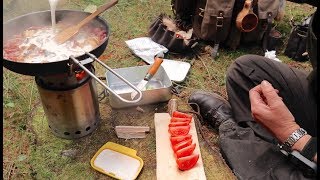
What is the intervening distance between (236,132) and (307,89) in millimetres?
740

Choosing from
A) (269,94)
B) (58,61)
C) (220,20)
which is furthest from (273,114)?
(220,20)

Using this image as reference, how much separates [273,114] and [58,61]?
1.78m

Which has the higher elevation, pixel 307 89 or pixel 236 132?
pixel 307 89

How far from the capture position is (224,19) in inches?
182

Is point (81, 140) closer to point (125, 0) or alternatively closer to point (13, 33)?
point (13, 33)

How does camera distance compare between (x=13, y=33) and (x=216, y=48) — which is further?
(x=216, y=48)

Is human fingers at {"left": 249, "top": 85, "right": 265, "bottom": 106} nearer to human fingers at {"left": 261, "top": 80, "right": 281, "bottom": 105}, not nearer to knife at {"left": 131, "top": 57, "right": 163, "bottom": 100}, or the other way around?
human fingers at {"left": 261, "top": 80, "right": 281, "bottom": 105}

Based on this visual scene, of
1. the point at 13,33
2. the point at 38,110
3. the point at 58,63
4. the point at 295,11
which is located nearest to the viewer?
the point at 58,63

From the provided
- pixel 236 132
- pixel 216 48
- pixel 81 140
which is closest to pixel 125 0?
pixel 216 48

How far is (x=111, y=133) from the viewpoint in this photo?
11.5ft

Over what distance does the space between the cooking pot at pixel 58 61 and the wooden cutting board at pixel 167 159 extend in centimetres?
43

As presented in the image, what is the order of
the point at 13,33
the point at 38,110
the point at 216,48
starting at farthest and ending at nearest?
the point at 216,48
the point at 38,110
the point at 13,33

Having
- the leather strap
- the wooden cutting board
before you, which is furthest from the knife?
the leather strap

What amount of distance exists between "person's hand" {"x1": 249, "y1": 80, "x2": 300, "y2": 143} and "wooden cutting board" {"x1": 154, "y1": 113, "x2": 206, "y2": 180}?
0.72 meters
